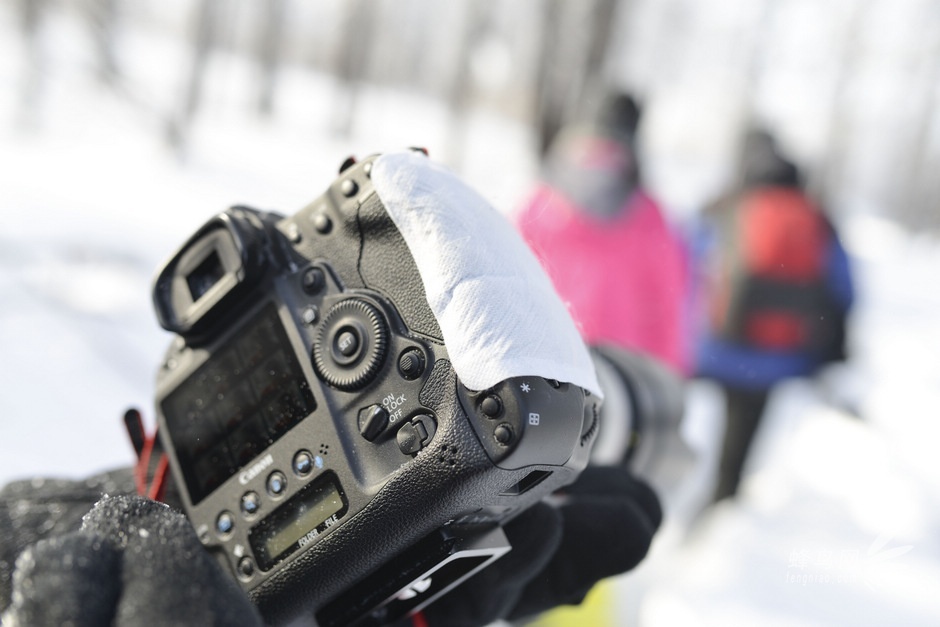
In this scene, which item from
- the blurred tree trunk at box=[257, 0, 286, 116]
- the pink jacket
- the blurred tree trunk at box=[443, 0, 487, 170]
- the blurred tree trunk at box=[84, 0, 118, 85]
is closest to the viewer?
the pink jacket

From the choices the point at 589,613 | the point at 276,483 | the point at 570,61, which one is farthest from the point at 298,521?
the point at 570,61

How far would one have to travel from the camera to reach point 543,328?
0.72m

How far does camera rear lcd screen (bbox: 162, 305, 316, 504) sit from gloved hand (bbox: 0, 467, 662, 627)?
13 cm

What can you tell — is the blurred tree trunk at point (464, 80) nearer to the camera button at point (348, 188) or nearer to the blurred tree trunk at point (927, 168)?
the blurred tree trunk at point (927, 168)

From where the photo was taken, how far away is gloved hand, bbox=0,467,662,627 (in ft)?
1.78

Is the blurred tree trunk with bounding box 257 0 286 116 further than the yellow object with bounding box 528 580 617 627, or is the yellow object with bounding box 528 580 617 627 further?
the blurred tree trunk with bounding box 257 0 286 116

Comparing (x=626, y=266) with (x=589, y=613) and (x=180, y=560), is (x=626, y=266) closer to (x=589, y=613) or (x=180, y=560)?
(x=589, y=613)

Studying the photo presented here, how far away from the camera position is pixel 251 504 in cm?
79

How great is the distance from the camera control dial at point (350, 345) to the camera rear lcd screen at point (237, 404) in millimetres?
37

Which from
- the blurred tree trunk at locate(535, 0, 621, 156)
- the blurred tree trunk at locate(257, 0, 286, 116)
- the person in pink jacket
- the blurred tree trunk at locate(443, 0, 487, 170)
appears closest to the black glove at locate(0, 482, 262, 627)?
the person in pink jacket

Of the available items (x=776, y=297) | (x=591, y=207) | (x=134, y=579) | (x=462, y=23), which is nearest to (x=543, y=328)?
(x=134, y=579)

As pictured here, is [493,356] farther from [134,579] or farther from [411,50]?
[411,50]

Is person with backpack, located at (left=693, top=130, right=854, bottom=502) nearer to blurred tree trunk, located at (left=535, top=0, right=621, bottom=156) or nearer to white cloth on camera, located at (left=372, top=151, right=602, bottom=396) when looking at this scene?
blurred tree trunk, located at (left=535, top=0, right=621, bottom=156)

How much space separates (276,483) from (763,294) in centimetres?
245
